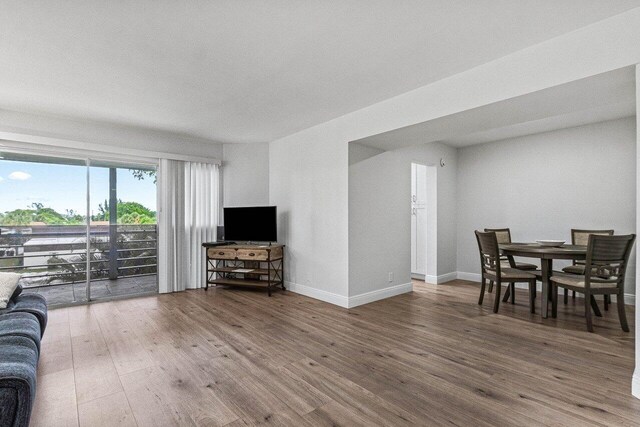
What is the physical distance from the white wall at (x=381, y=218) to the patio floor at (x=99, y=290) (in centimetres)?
327

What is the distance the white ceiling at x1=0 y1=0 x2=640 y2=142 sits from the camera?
6.50 feet

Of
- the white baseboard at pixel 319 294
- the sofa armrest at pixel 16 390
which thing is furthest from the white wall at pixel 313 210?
the sofa armrest at pixel 16 390

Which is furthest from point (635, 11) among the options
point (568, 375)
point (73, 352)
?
point (73, 352)

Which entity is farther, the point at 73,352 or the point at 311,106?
the point at 311,106

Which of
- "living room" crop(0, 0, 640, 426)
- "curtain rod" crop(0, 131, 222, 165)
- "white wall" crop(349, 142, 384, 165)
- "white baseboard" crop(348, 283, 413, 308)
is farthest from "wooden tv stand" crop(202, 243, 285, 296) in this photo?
"white wall" crop(349, 142, 384, 165)

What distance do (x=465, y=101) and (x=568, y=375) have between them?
2284mm

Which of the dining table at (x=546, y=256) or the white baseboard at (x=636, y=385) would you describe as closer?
the white baseboard at (x=636, y=385)

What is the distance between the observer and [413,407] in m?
1.92

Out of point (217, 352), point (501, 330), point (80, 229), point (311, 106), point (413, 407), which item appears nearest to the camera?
point (413, 407)

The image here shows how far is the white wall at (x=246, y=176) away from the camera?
5559mm

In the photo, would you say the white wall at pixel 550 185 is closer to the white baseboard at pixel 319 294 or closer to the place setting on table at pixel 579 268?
the place setting on table at pixel 579 268

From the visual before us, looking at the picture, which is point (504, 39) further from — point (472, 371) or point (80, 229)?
point (80, 229)

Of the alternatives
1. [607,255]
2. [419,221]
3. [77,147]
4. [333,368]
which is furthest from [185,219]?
[607,255]

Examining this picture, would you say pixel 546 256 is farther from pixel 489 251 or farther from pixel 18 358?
pixel 18 358
